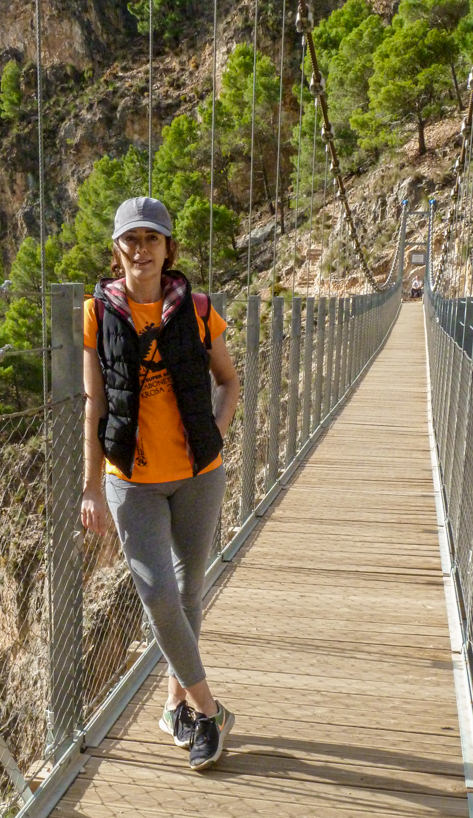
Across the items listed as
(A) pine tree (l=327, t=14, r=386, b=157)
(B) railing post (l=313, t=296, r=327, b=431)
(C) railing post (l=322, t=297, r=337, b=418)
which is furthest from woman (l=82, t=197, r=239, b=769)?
(A) pine tree (l=327, t=14, r=386, b=157)

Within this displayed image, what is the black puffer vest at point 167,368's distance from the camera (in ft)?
5.78

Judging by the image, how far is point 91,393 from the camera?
6.02ft

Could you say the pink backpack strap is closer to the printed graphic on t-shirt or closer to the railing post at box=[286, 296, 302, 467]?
the printed graphic on t-shirt

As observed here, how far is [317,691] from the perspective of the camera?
247 centimetres

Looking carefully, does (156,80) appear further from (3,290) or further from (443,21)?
(3,290)

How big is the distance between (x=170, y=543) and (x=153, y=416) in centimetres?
28

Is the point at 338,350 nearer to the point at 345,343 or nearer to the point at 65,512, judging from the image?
the point at 345,343

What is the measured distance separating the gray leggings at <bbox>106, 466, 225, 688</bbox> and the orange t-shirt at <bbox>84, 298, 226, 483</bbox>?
0.03m

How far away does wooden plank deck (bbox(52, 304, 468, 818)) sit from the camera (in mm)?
1938

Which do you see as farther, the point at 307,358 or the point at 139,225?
the point at 307,358

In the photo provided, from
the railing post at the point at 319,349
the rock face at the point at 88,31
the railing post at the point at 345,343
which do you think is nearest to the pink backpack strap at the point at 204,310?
the railing post at the point at 319,349

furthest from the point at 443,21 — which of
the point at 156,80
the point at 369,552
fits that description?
the point at 369,552

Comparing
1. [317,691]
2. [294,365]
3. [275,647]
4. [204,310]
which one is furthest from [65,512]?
[294,365]

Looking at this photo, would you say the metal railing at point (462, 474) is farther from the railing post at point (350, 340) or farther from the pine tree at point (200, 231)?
the pine tree at point (200, 231)
